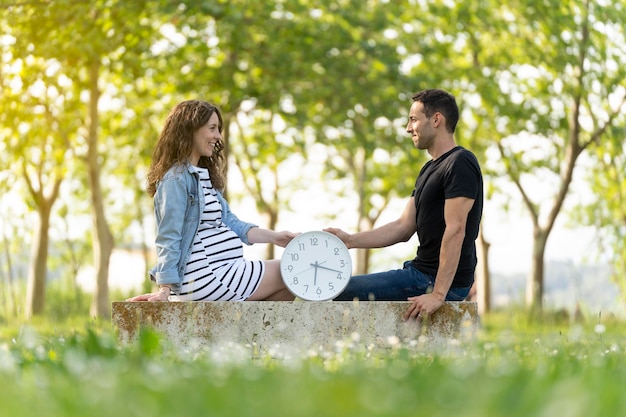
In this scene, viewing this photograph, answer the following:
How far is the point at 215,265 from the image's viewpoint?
6.19 meters

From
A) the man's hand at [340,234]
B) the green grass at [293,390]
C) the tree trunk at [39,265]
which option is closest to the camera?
the green grass at [293,390]

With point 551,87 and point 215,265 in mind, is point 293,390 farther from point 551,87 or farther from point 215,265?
point 551,87

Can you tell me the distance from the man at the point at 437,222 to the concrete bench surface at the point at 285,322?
5.9 inches

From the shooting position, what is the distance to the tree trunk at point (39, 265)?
16.7 m

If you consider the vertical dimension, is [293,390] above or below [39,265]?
below

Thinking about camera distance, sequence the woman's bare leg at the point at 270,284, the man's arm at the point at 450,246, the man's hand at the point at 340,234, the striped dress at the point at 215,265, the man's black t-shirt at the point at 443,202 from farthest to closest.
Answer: the man's hand at the point at 340,234, the woman's bare leg at the point at 270,284, the striped dress at the point at 215,265, the man's black t-shirt at the point at 443,202, the man's arm at the point at 450,246

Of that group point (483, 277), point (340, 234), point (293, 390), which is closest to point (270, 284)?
point (340, 234)

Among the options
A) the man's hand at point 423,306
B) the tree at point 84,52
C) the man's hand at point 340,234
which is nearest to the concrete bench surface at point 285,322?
the man's hand at point 423,306

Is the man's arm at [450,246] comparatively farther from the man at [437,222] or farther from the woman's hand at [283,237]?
the woman's hand at [283,237]

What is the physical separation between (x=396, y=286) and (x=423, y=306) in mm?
410

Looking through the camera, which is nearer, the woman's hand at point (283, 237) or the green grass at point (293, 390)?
the green grass at point (293, 390)

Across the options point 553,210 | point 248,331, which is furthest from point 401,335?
point 553,210

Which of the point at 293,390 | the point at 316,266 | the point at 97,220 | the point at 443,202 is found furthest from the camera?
the point at 97,220

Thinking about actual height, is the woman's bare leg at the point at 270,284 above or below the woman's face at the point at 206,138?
below
